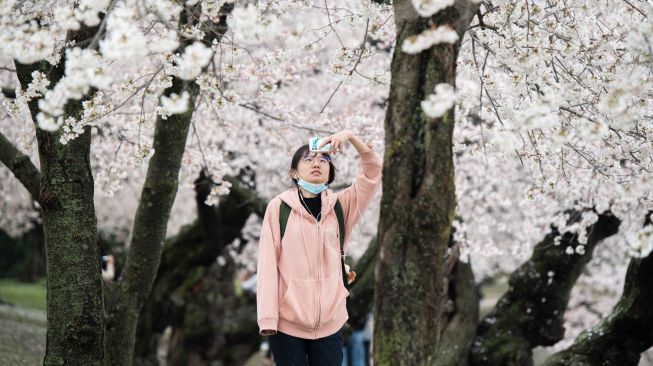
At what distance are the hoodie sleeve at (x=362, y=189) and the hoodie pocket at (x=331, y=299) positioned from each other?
0.33 meters

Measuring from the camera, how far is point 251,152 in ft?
38.5

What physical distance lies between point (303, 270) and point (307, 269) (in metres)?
0.02

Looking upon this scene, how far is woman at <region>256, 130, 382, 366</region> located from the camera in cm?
416

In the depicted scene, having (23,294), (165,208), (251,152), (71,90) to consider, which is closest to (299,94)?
(251,152)

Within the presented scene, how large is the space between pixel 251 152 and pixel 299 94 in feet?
6.73

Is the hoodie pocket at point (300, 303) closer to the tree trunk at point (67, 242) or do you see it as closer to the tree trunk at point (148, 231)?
the tree trunk at point (67, 242)

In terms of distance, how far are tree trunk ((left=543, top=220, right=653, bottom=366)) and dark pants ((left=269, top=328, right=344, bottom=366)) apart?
135 inches

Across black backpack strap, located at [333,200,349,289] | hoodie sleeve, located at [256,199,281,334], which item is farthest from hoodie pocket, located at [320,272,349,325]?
hoodie sleeve, located at [256,199,281,334]

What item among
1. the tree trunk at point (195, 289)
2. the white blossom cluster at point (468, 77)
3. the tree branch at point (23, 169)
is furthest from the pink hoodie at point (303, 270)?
the tree trunk at point (195, 289)

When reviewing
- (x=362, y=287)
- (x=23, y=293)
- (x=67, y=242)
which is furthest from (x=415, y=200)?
(x=23, y=293)

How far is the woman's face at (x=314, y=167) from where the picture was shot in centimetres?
432

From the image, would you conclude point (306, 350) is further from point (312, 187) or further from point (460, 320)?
point (460, 320)

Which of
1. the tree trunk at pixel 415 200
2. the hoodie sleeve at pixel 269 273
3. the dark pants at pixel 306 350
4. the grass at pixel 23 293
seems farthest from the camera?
the grass at pixel 23 293

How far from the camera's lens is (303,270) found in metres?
4.22
